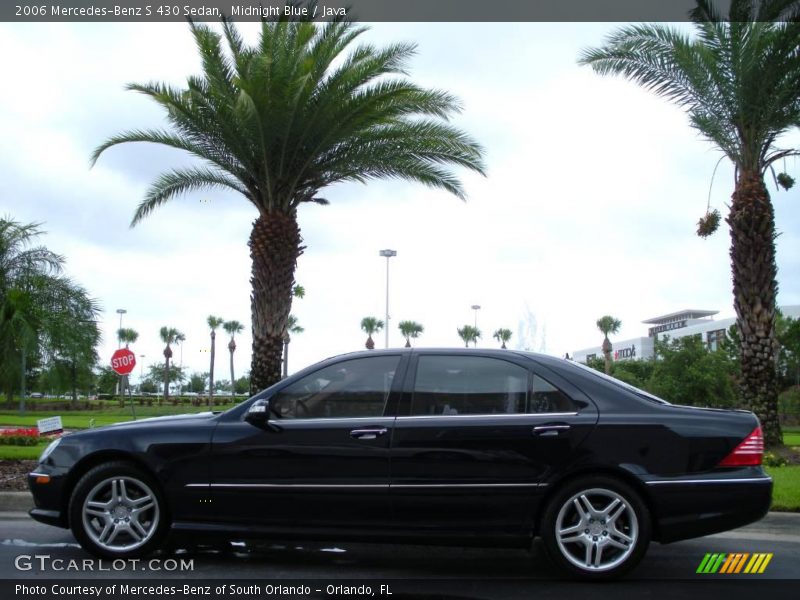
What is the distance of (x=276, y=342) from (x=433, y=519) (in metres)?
9.93

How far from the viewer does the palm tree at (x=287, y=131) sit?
13.9m

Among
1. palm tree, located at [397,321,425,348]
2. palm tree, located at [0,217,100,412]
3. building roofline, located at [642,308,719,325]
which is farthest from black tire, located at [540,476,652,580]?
building roofline, located at [642,308,719,325]

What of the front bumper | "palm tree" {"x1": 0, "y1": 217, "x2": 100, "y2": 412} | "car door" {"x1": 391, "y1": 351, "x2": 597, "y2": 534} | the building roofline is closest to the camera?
"car door" {"x1": 391, "y1": 351, "x2": 597, "y2": 534}

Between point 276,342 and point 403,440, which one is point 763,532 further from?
point 276,342

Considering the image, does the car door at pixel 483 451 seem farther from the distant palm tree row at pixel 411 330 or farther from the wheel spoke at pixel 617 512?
the distant palm tree row at pixel 411 330

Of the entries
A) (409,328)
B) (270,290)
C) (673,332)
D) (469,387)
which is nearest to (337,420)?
(469,387)

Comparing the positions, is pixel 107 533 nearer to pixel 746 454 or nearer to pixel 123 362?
pixel 746 454

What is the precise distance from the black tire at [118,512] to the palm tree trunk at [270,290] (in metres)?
9.03

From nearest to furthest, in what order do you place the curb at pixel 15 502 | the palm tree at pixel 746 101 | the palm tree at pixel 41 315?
the curb at pixel 15 502
the palm tree at pixel 746 101
the palm tree at pixel 41 315

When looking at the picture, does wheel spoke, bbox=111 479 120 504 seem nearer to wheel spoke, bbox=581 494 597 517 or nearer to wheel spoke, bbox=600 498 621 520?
wheel spoke, bbox=581 494 597 517

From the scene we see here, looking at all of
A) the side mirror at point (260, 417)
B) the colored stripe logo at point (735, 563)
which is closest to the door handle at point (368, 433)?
the side mirror at point (260, 417)

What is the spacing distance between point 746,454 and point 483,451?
5.65 ft

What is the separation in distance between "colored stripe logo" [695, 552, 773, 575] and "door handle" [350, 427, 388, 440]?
249 centimetres

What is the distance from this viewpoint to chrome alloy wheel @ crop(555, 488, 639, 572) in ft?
17.1
